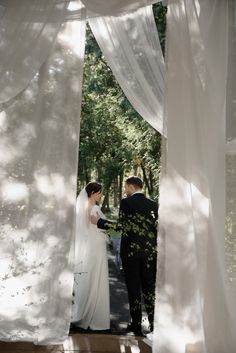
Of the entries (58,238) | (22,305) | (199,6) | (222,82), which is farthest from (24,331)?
(199,6)

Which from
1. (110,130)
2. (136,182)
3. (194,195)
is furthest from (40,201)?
(110,130)

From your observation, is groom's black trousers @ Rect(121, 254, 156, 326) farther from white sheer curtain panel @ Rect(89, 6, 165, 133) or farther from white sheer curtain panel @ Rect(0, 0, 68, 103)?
white sheer curtain panel @ Rect(0, 0, 68, 103)

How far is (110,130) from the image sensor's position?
34.1 feet

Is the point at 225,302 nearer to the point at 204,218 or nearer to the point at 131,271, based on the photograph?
the point at 204,218

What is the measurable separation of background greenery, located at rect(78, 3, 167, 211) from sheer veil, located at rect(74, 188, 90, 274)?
200 cm

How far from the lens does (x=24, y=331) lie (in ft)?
9.98

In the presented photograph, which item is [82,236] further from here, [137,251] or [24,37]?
[24,37]

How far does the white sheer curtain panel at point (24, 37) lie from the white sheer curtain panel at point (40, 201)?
0.31 feet

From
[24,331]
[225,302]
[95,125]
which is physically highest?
[95,125]

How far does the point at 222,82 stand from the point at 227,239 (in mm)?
1115

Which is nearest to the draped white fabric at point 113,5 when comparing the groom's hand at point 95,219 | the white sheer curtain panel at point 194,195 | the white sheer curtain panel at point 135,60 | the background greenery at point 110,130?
→ the white sheer curtain panel at point 135,60

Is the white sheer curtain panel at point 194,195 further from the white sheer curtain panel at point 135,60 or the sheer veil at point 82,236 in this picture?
the sheer veil at point 82,236

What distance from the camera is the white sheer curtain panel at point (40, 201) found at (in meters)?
3.02

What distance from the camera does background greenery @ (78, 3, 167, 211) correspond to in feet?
20.7
